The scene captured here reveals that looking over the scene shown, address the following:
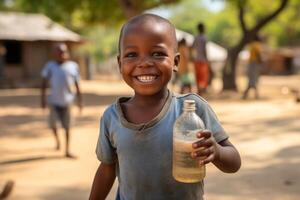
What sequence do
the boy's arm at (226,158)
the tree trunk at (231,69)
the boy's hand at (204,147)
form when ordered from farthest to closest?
the tree trunk at (231,69), the boy's arm at (226,158), the boy's hand at (204,147)

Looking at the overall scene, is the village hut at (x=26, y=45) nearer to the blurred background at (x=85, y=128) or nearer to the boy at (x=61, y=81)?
the blurred background at (x=85, y=128)

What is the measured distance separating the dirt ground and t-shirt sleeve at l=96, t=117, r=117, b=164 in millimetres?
2809

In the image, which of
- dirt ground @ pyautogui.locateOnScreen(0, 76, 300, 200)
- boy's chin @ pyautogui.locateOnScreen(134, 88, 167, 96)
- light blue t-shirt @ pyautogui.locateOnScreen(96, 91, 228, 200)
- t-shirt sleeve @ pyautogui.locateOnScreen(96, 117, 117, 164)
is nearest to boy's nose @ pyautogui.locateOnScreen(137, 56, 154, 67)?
boy's chin @ pyautogui.locateOnScreen(134, 88, 167, 96)

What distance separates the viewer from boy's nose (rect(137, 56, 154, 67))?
5.95 ft

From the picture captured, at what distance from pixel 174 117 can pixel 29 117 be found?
10.2 meters

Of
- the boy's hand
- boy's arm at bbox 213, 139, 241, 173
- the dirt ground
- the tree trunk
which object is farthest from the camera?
the tree trunk

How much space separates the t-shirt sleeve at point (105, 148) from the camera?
2020 millimetres

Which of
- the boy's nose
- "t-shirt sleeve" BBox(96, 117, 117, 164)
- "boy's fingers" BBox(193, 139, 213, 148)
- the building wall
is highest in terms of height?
the boy's nose

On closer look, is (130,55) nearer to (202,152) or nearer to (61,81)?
(202,152)

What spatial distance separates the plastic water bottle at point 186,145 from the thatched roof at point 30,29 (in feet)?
72.5

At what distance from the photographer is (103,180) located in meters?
2.14

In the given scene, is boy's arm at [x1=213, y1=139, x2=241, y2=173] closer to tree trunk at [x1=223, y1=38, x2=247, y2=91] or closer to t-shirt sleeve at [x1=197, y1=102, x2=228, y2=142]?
t-shirt sleeve at [x1=197, y1=102, x2=228, y2=142]

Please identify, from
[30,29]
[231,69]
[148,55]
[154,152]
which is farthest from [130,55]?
[30,29]

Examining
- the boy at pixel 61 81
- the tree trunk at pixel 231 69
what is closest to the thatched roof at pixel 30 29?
the tree trunk at pixel 231 69
